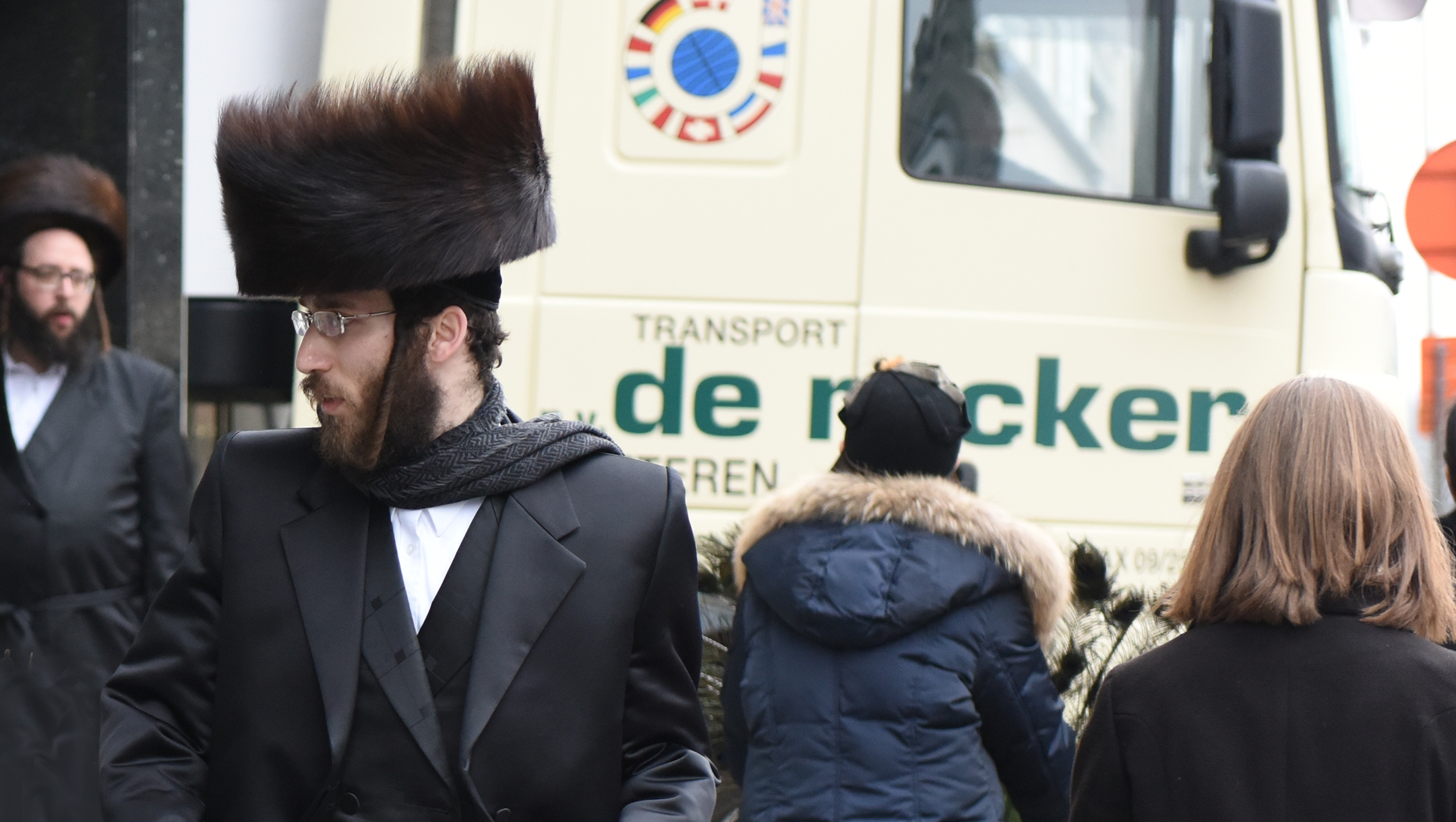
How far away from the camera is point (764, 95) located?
4.31 m

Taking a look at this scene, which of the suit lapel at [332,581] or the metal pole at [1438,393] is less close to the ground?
the metal pole at [1438,393]

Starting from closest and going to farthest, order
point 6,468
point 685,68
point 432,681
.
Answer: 1. point 432,681
2. point 6,468
3. point 685,68

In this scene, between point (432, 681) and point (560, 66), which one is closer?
point (432, 681)

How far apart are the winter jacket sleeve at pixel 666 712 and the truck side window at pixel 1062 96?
2.37 metres

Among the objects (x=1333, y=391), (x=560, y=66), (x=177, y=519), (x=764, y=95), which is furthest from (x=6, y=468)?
(x=1333, y=391)

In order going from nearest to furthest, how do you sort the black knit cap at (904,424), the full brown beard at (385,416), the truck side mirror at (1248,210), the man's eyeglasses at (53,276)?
the full brown beard at (385,416) < the black knit cap at (904,424) < the man's eyeglasses at (53,276) < the truck side mirror at (1248,210)

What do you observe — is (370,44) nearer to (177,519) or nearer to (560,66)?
(560,66)

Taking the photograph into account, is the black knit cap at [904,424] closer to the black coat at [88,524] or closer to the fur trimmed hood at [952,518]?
the fur trimmed hood at [952,518]

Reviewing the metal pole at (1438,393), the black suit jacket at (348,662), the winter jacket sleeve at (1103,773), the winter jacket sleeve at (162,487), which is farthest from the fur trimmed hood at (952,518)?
the metal pole at (1438,393)

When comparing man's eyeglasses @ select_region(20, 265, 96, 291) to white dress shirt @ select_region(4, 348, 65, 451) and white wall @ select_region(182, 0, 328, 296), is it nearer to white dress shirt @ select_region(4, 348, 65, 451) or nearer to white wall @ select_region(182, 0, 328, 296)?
white dress shirt @ select_region(4, 348, 65, 451)

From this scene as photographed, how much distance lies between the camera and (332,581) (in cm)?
205

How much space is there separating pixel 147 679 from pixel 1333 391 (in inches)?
59.2

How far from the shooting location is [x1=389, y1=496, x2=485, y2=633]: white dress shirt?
208 cm

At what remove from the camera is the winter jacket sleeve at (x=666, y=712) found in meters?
2.12
